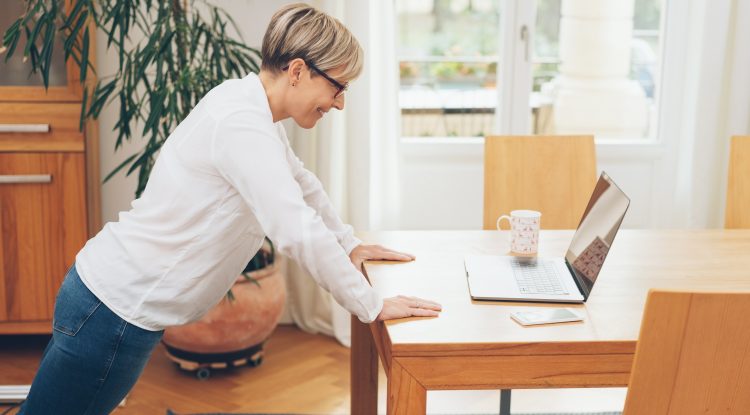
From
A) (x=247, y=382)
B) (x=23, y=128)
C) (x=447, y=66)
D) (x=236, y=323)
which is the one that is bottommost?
(x=247, y=382)

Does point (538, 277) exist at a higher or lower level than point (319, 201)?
lower

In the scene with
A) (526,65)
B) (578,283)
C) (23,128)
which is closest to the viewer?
(578,283)

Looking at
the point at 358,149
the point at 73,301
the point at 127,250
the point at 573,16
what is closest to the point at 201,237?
the point at 127,250

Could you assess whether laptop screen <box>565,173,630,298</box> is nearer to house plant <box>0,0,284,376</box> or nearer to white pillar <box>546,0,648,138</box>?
house plant <box>0,0,284,376</box>

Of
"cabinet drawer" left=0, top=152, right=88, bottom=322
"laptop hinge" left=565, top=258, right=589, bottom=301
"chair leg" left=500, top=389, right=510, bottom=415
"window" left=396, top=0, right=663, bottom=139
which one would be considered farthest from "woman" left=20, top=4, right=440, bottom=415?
"window" left=396, top=0, right=663, bottom=139

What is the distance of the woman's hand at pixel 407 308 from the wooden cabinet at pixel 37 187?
5.86 feet

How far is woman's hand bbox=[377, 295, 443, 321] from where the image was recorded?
1701 mm

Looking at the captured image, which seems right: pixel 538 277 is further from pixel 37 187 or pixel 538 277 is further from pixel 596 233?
pixel 37 187

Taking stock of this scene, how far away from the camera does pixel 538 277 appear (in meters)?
1.98

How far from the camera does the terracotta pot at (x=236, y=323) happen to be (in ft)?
10.3

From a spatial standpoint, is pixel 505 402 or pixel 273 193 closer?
pixel 273 193

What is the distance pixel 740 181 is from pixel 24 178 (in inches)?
93.1

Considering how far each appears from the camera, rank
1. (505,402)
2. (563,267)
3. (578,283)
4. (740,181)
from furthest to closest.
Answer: (740,181)
(505,402)
(563,267)
(578,283)

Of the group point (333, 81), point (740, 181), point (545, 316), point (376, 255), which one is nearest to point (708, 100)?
point (740, 181)
